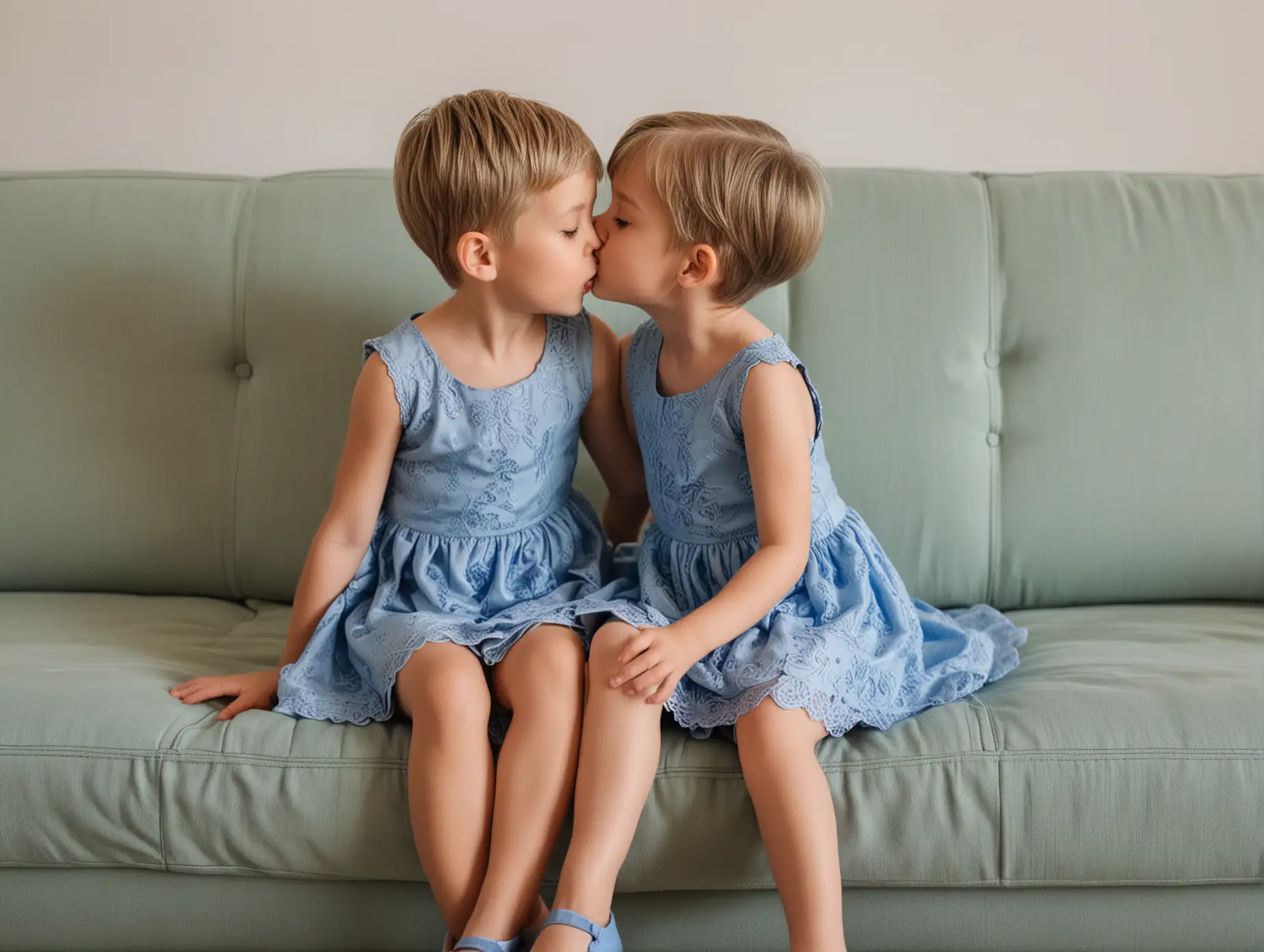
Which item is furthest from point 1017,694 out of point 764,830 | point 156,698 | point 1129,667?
point 156,698

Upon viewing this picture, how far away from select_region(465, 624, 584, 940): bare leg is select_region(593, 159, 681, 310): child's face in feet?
1.32

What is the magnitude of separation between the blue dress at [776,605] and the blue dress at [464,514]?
0.10 metres

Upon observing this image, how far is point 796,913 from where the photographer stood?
1.08 metres

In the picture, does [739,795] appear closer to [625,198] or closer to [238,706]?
[238,706]

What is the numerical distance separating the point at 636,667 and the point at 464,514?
0.36m

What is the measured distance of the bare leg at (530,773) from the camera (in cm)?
109

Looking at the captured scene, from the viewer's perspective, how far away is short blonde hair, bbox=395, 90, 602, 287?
128cm

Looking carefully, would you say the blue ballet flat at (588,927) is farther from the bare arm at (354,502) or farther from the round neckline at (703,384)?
the round neckline at (703,384)

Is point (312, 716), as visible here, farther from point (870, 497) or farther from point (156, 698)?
point (870, 497)

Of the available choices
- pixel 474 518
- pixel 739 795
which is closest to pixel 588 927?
pixel 739 795

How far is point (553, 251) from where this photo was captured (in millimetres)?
1319

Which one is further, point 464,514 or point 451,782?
point 464,514

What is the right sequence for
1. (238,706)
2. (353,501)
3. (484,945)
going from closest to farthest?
(484,945)
(238,706)
(353,501)

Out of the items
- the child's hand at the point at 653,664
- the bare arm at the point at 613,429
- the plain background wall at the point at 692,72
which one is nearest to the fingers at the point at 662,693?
the child's hand at the point at 653,664
